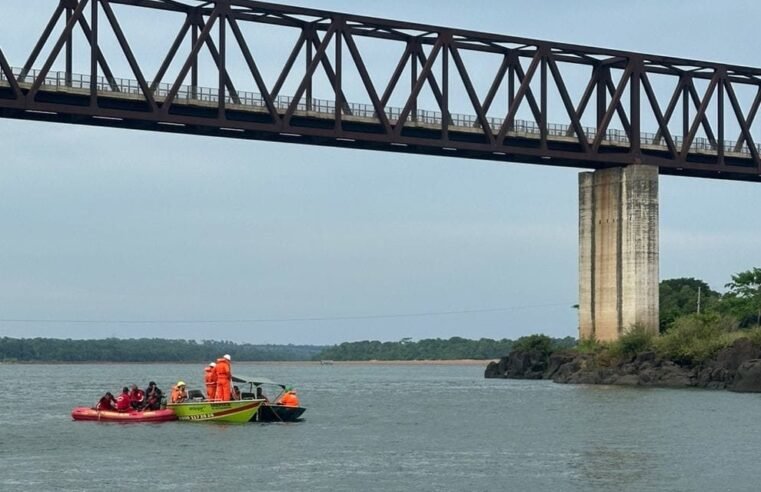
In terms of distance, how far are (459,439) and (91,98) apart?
3910 centimetres

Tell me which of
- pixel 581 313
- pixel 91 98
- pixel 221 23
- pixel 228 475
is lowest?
pixel 228 475

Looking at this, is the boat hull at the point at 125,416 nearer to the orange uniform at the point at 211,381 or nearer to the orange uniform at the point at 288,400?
the orange uniform at the point at 211,381

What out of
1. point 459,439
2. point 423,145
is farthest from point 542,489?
point 423,145

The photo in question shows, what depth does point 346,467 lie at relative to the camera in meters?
52.9

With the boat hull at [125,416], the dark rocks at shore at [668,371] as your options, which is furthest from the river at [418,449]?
the dark rocks at shore at [668,371]

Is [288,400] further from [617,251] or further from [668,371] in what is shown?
[617,251]

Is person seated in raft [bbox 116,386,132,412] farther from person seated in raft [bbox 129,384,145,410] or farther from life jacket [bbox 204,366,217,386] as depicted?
life jacket [bbox 204,366,217,386]

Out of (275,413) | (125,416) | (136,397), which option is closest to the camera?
(275,413)

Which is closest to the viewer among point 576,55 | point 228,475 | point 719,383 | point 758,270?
point 228,475

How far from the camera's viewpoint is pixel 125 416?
71938 mm

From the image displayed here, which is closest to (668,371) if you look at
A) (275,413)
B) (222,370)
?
(275,413)

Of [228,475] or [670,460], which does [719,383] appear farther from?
[228,475]

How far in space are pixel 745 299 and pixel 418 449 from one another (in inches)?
2965

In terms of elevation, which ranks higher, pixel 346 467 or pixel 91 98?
pixel 91 98
